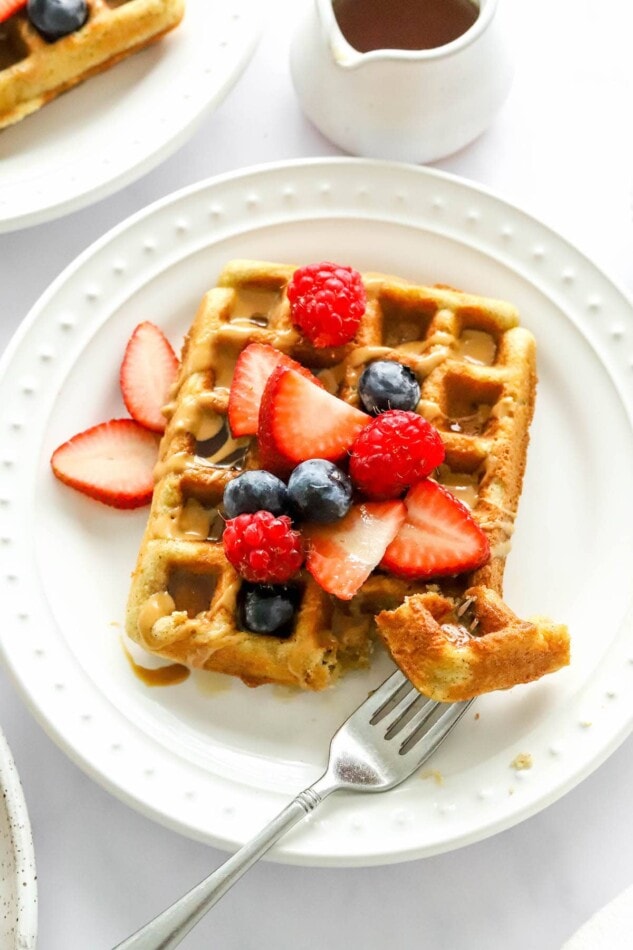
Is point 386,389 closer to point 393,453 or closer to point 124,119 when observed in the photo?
point 393,453

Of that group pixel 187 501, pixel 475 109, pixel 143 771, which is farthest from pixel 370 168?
pixel 143 771

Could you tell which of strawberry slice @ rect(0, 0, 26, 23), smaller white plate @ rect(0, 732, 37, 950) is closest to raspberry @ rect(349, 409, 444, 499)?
smaller white plate @ rect(0, 732, 37, 950)

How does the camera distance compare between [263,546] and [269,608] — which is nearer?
[263,546]

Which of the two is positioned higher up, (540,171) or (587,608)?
(540,171)

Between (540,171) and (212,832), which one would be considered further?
(540,171)

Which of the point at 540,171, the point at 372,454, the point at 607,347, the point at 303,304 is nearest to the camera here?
the point at 372,454

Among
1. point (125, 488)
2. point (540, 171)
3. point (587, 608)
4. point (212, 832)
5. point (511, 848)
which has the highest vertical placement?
point (540, 171)

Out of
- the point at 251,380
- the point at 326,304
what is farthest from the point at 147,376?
the point at 326,304

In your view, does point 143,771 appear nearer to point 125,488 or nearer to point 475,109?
point 125,488
